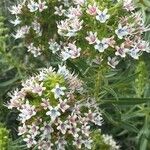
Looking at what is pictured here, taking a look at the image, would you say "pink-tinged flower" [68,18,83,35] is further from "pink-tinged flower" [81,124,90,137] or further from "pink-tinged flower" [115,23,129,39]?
"pink-tinged flower" [81,124,90,137]

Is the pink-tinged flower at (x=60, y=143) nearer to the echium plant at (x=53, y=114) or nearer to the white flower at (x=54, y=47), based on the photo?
the echium plant at (x=53, y=114)

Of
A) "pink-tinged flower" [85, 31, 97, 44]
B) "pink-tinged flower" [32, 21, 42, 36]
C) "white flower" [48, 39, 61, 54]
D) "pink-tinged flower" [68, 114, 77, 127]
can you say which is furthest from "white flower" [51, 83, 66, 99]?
"pink-tinged flower" [32, 21, 42, 36]

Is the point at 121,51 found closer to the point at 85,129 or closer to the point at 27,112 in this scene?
the point at 85,129

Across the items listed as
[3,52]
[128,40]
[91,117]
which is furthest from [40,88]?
[3,52]

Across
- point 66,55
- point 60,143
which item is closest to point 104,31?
point 66,55

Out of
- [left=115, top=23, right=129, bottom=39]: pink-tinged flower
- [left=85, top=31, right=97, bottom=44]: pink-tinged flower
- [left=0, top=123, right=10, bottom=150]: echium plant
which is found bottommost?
[left=0, top=123, right=10, bottom=150]: echium plant

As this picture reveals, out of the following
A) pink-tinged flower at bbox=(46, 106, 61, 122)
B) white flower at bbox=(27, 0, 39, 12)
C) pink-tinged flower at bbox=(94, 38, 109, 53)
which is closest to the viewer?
pink-tinged flower at bbox=(46, 106, 61, 122)
